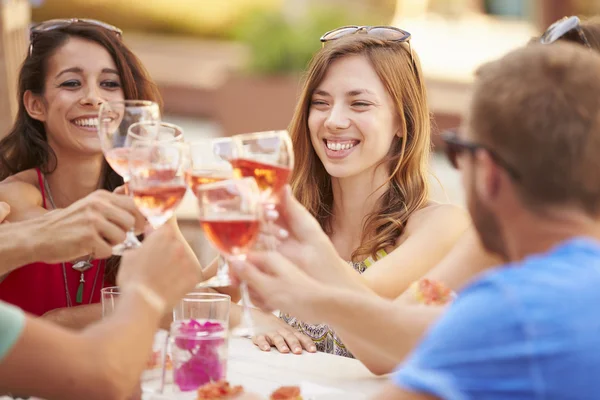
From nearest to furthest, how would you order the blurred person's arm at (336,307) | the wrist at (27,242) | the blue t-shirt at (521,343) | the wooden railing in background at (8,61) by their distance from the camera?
the blue t-shirt at (521,343) < the blurred person's arm at (336,307) < the wrist at (27,242) < the wooden railing in background at (8,61)

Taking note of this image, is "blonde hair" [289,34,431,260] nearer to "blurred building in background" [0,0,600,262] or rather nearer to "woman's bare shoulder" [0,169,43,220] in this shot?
"woman's bare shoulder" [0,169,43,220]

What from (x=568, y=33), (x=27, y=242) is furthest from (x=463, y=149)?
(x=27, y=242)

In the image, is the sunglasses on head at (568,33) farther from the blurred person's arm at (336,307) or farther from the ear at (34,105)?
the ear at (34,105)

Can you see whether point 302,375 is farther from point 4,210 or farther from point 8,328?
point 4,210

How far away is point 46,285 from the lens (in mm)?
2977

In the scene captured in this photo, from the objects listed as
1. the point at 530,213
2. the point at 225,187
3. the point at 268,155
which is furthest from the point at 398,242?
the point at 530,213

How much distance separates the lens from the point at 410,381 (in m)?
1.40

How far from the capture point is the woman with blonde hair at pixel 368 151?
3.02 meters

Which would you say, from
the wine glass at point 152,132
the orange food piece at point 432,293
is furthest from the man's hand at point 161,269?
the orange food piece at point 432,293

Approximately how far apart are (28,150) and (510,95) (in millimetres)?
2185

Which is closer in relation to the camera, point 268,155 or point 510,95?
point 510,95

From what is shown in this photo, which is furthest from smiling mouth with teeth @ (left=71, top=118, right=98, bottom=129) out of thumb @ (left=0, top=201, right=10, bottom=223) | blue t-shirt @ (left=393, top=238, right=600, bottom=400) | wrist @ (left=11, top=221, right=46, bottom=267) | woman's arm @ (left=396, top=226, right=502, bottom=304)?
blue t-shirt @ (left=393, top=238, right=600, bottom=400)

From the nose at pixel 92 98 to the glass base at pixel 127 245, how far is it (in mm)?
1011

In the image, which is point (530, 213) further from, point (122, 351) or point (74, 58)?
point (74, 58)
